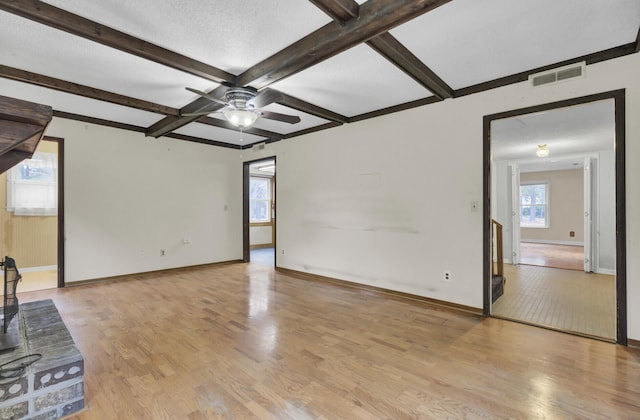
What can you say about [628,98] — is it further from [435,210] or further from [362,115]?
[362,115]

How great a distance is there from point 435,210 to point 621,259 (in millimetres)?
1679

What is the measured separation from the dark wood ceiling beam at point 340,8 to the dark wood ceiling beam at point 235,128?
302cm

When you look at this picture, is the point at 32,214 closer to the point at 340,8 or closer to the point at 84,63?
the point at 84,63

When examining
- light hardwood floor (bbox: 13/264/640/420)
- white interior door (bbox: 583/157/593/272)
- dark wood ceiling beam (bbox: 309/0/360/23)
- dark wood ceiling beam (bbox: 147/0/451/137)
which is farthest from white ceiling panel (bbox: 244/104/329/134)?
white interior door (bbox: 583/157/593/272)

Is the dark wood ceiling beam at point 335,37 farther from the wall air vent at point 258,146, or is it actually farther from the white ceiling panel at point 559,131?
the wall air vent at point 258,146

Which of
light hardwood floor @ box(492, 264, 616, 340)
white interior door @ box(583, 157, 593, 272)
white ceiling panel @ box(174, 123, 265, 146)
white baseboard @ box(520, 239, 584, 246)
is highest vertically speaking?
white ceiling panel @ box(174, 123, 265, 146)

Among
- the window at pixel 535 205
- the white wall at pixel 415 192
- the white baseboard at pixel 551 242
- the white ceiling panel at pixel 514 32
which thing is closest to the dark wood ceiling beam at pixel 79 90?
the white wall at pixel 415 192

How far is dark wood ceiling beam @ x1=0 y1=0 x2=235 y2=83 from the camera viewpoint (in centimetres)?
201

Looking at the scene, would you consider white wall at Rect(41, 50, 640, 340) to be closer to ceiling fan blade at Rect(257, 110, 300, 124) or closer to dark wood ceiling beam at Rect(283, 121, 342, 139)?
dark wood ceiling beam at Rect(283, 121, 342, 139)

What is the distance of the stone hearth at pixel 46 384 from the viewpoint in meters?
1.64

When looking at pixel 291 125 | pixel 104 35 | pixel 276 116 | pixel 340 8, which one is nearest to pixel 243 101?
pixel 276 116

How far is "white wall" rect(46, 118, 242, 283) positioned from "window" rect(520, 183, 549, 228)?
370 inches

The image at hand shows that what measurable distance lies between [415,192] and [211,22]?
2.87m

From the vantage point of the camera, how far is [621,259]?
263 cm
